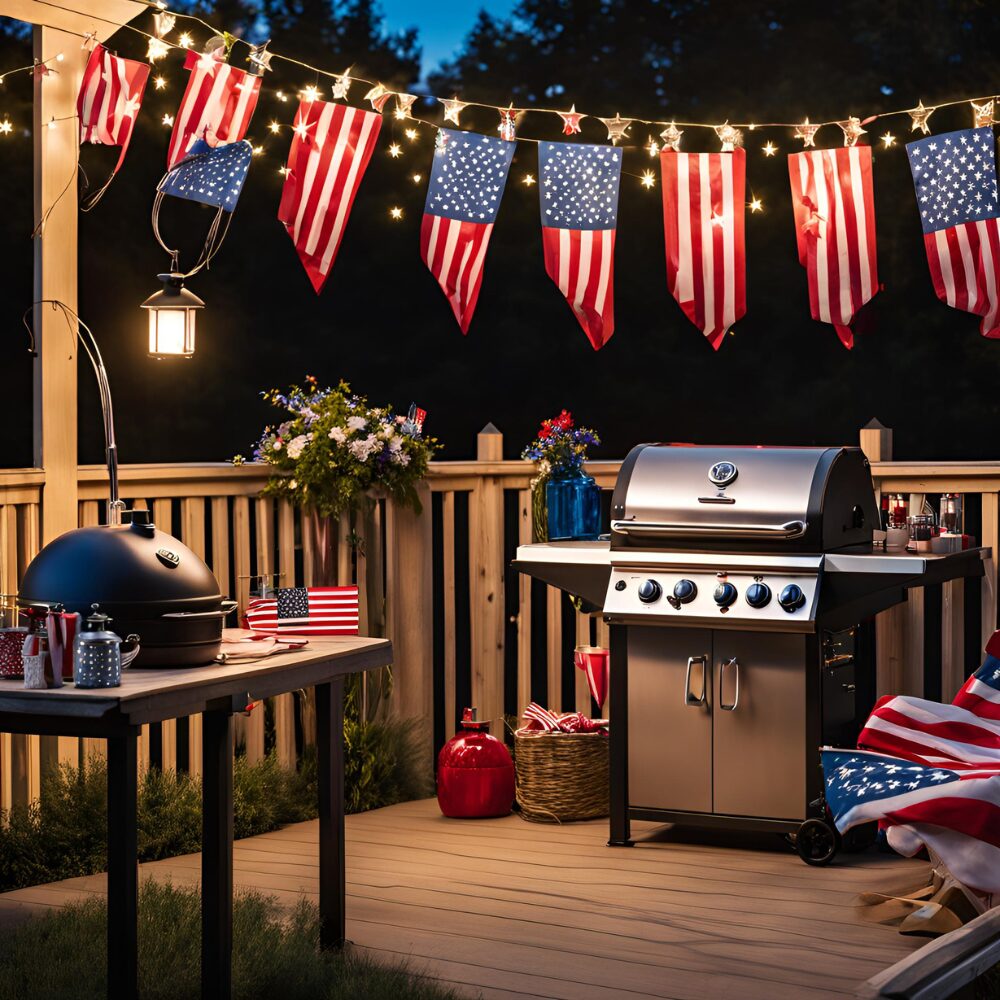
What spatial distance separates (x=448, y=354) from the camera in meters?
11.4

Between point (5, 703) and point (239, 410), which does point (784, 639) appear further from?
point (239, 410)

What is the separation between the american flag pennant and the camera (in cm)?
496

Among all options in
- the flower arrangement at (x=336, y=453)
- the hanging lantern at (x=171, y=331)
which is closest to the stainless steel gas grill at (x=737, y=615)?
the flower arrangement at (x=336, y=453)

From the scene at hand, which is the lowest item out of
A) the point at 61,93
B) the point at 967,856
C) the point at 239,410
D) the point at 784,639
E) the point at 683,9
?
the point at 967,856

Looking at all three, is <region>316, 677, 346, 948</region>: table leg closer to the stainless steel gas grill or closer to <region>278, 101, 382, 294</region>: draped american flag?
the stainless steel gas grill

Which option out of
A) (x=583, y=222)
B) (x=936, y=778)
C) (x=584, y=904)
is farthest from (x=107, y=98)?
(x=936, y=778)

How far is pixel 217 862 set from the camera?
331 cm

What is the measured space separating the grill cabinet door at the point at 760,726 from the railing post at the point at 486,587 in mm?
1435

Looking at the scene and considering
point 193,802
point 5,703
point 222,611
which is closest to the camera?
point 5,703

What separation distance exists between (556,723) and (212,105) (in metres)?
2.53

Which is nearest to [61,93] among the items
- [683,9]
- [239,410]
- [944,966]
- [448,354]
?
[944,966]

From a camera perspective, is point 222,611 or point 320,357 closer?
point 222,611

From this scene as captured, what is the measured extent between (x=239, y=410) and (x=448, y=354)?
5.84 ft

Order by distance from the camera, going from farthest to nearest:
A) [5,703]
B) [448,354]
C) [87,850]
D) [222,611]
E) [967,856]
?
1. [448,354]
2. [87,850]
3. [967,856]
4. [222,611]
5. [5,703]
